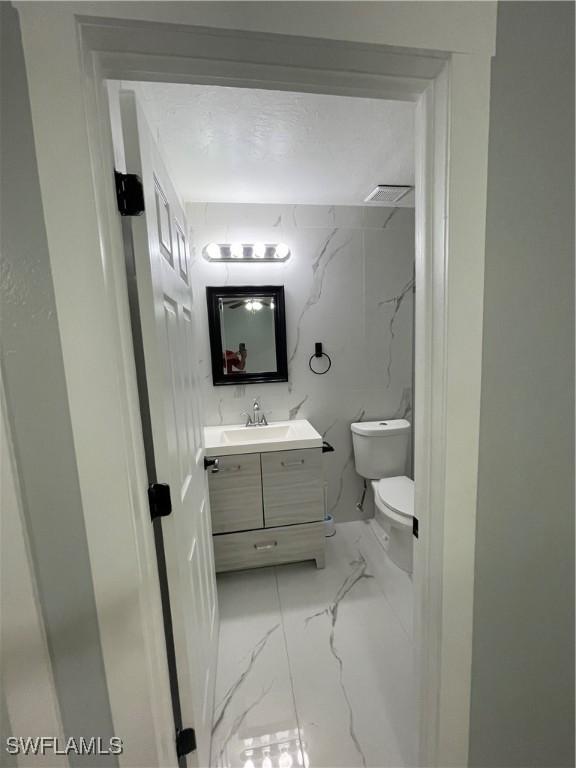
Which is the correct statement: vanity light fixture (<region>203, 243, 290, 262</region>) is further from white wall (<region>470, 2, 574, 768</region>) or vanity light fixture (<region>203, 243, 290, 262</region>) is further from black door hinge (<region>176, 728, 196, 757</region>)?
black door hinge (<region>176, 728, 196, 757</region>)

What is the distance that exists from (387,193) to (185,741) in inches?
97.3

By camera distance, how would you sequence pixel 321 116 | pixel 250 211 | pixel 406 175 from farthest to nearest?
pixel 250 211 → pixel 406 175 → pixel 321 116

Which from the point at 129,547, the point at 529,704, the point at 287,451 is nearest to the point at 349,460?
the point at 287,451

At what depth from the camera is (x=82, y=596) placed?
0.66 meters

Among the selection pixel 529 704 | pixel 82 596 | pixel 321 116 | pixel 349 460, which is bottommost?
pixel 529 704

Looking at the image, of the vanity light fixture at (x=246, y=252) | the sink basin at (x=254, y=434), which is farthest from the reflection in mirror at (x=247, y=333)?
the sink basin at (x=254, y=434)

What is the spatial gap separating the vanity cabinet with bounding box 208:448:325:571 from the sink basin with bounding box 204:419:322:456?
0.04 m

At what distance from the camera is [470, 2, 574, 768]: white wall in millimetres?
664

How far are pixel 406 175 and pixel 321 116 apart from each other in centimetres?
69

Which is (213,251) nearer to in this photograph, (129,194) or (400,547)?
(129,194)

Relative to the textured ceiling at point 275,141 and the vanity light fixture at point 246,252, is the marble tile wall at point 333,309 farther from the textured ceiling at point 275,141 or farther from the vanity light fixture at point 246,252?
the textured ceiling at point 275,141

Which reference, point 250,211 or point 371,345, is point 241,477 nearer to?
point 371,345

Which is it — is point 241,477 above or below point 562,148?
below

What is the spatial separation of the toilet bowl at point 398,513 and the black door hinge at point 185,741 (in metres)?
1.22
